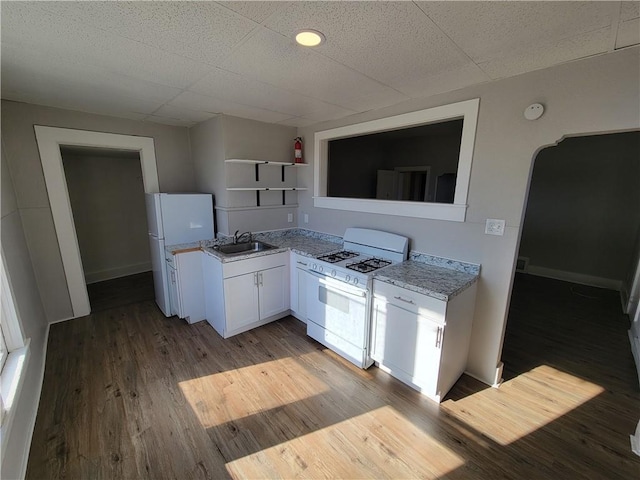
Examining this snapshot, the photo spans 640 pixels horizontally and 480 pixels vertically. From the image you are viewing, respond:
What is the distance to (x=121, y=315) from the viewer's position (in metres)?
3.18

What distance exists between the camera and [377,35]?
1.32m

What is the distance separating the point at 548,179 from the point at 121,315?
22.5 ft

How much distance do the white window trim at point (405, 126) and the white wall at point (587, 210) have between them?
3.83 metres

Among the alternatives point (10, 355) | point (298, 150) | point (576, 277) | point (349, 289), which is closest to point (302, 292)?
point (349, 289)

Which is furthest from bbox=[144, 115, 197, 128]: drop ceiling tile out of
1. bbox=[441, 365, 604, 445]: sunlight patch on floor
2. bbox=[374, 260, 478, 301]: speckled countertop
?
bbox=[441, 365, 604, 445]: sunlight patch on floor

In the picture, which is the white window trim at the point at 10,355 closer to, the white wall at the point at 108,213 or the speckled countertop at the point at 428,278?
the speckled countertop at the point at 428,278

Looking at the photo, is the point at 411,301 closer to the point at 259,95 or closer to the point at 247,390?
the point at 247,390

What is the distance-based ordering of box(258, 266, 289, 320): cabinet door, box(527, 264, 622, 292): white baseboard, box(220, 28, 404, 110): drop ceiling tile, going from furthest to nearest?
box(527, 264, 622, 292): white baseboard < box(258, 266, 289, 320): cabinet door < box(220, 28, 404, 110): drop ceiling tile

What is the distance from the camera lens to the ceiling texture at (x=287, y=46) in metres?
1.14

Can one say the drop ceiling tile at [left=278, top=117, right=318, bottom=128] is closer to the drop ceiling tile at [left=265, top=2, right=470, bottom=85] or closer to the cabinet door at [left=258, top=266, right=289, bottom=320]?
the drop ceiling tile at [left=265, top=2, right=470, bottom=85]

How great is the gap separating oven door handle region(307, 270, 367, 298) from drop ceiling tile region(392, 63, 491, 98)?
1615 millimetres

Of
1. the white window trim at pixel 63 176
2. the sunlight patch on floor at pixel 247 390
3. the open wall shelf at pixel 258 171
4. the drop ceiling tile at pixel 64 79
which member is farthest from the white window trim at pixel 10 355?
the open wall shelf at pixel 258 171

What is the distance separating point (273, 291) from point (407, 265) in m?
1.49

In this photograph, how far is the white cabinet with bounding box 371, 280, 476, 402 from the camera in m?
1.86
